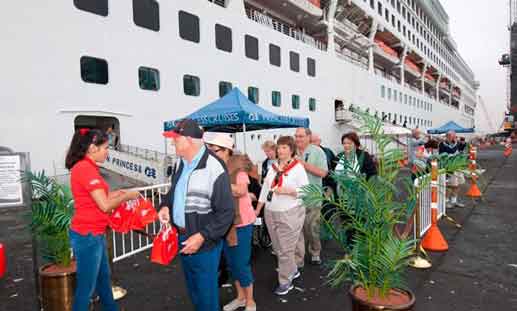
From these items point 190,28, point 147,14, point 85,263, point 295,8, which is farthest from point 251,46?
point 85,263

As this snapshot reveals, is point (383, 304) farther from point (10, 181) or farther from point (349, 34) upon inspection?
point (349, 34)

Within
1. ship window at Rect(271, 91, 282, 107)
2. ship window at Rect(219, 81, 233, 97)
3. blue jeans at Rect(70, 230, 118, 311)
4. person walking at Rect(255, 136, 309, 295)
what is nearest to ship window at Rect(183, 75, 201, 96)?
ship window at Rect(219, 81, 233, 97)

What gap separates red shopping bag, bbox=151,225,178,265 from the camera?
97.4 inches

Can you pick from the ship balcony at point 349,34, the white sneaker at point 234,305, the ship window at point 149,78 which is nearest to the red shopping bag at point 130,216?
the white sneaker at point 234,305

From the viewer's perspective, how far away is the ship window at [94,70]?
11523mm

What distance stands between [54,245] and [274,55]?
18598 mm

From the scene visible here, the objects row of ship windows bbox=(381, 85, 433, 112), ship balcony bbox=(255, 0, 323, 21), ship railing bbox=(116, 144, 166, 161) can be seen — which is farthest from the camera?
row of ship windows bbox=(381, 85, 433, 112)

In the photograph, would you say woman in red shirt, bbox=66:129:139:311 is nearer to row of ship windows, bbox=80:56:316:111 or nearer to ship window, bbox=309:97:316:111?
row of ship windows, bbox=80:56:316:111

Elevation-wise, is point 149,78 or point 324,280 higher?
point 149,78

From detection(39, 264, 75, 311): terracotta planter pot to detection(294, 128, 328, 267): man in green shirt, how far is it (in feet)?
8.82

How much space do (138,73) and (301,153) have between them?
10207 millimetres

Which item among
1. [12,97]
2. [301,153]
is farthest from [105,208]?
[12,97]

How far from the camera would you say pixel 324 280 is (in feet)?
14.5

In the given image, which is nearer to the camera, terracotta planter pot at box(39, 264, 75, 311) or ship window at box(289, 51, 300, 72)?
terracotta planter pot at box(39, 264, 75, 311)
